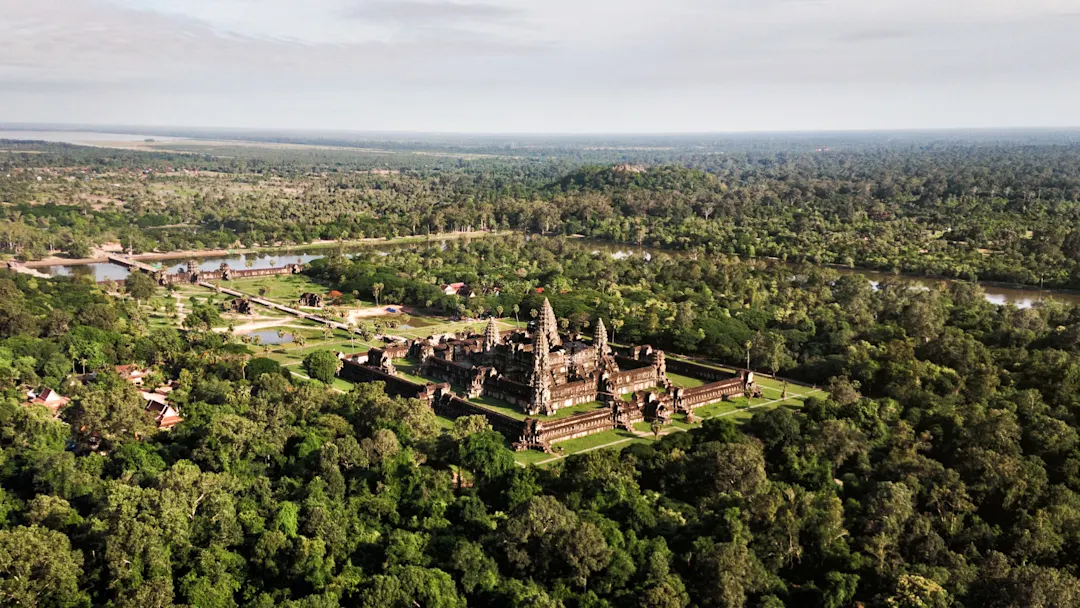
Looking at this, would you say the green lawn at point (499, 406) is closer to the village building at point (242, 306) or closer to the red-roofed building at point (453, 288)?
the red-roofed building at point (453, 288)

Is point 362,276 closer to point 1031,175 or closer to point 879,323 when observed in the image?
point 879,323

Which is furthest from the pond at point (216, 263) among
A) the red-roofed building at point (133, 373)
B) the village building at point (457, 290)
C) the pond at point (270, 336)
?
the red-roofed building at point (133, 373)

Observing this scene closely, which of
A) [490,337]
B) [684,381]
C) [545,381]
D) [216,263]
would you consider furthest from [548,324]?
[216,263]

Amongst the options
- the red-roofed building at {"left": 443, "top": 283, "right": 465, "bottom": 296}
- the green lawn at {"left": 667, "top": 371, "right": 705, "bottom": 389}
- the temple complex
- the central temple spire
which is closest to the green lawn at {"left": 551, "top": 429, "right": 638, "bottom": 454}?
the temple complex

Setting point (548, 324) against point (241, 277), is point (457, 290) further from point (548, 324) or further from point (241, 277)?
point (548, 324)

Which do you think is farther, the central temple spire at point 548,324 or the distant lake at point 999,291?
the distant lake at point 999,291
